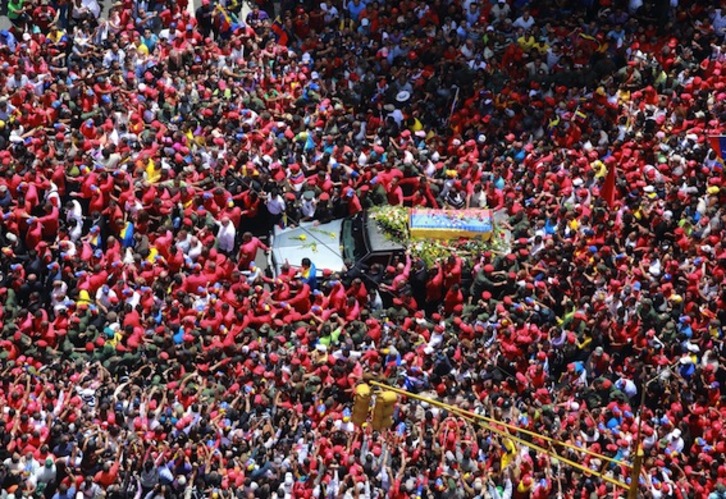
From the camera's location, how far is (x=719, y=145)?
97.0ft

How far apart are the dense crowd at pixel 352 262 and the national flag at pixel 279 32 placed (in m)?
0.14

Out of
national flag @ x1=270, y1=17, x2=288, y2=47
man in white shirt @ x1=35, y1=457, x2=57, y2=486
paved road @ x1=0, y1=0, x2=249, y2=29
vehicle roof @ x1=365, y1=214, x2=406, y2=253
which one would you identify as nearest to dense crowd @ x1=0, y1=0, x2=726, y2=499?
man in white shirt @ x1=35, y1=457, x2=57, y2=486

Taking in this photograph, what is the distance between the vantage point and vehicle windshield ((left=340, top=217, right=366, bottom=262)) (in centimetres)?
2856

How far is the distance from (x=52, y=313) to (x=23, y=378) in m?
2.01

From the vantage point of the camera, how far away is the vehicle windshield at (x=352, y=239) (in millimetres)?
28562

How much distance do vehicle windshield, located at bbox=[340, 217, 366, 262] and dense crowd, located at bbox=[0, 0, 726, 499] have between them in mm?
328

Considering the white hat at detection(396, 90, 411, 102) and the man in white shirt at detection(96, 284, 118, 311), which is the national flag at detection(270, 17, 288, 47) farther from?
the man in white shirt at detection(96, 284, 118, 311)

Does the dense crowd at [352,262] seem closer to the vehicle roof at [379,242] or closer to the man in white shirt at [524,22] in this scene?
the man in white shirt at [524,22]

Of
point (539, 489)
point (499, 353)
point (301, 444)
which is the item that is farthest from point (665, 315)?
point (301, 444)

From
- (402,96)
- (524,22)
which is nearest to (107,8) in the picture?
(402,96)

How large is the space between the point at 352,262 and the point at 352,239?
0.57 metres

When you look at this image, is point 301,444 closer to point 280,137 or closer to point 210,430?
point 210,430

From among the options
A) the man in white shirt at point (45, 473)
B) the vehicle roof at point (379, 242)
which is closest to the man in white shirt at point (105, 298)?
the man in white shirt at point (45, 473)

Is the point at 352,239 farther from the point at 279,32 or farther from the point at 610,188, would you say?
the point at 279,32
